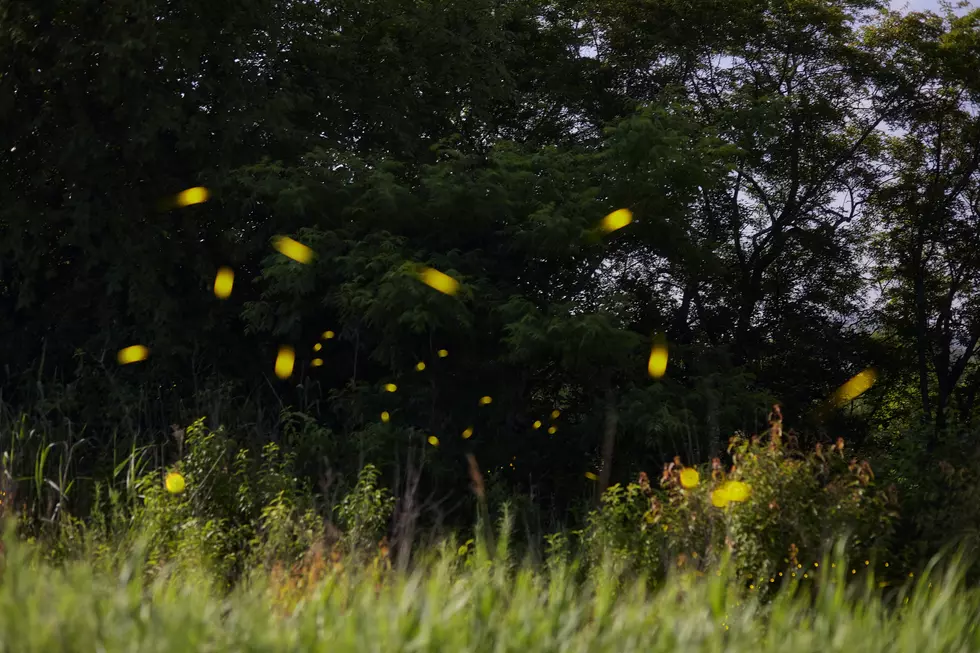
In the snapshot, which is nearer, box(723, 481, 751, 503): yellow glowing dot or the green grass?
the green grass

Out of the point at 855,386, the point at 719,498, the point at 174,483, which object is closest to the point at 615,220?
→ the point at 719,498

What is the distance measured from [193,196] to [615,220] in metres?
3.90

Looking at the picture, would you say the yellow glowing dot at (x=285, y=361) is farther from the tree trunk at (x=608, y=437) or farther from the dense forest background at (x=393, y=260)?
the tree trunk at (x=608, y=437)

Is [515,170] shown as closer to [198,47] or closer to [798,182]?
[198,47]

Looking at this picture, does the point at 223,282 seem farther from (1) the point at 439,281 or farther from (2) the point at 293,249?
(1) the point at 439,281

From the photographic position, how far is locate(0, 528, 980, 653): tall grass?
3.15 m

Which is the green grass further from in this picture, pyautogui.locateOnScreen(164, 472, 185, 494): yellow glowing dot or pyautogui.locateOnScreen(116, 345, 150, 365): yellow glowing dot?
pyautogui.locateOnScreen(116, 345, 150, 365): yellow glowing dot

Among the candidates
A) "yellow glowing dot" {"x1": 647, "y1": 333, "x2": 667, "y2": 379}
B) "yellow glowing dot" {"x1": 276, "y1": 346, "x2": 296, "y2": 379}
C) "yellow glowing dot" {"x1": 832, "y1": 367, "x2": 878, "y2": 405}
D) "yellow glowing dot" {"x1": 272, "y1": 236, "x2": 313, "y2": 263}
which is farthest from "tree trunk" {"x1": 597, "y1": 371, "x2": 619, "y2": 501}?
"yellow glowing dot" {"x1": 832, "y1": 367, "x2": 878, "y2": 405}

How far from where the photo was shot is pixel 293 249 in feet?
30.8

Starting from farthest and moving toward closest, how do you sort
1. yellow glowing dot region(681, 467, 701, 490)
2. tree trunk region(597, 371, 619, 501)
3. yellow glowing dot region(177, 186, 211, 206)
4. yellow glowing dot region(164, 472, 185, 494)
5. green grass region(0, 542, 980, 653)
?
yellow glowing dot region(177, 186, 211, 206) < tree trunk region(597, 371, 619, 501) < yellow glowing dot region(164, 472, 185, 494) < yellow glowing dot region(681, 467, 701, 490) < green grass region(0, 542, 980, 653)

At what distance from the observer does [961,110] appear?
14570 mm

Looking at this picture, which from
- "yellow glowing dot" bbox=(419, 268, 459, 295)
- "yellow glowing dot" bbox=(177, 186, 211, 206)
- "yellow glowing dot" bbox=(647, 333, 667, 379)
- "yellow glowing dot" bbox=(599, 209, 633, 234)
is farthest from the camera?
"yellow glowing dot" bbox=(177, 186, 211, 206)

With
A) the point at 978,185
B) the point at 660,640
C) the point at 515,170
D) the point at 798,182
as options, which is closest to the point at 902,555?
the point at 660,640

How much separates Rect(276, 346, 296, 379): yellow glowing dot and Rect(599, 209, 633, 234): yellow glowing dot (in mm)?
2955
